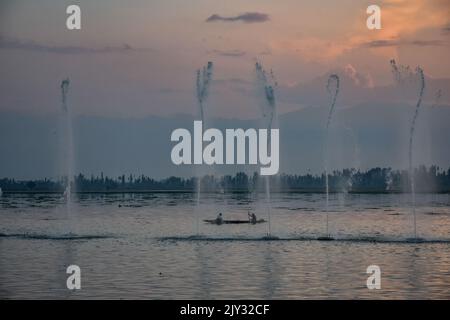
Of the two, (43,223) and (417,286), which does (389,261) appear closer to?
(417,286)

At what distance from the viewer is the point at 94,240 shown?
4509cm

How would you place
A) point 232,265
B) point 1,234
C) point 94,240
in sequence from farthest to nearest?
1. point 1,234
2. point 94,240
3. point 232,265

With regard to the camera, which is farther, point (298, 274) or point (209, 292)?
point (298, 274)

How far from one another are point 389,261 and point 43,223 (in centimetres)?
2985
